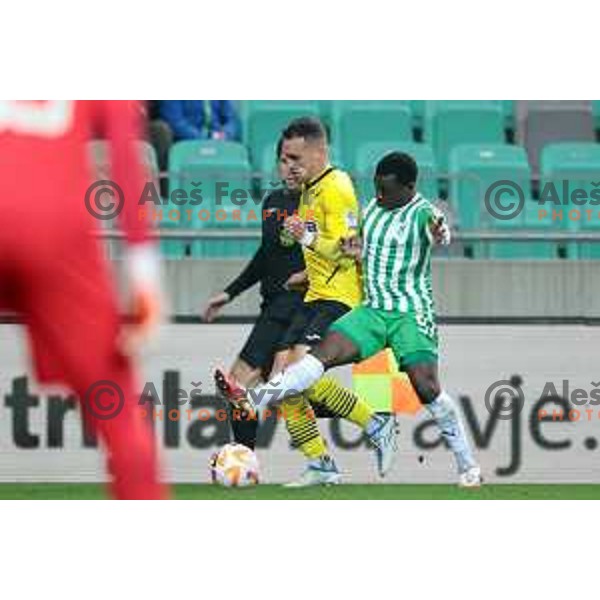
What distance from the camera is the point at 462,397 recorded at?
37.7 ft

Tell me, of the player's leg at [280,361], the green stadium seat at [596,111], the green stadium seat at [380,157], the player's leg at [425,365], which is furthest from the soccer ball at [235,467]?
the green stadium seat at [596,111]

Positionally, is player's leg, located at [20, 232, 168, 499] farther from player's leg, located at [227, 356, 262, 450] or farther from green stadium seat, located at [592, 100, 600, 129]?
green stadium seat, located at [592, 100, 600, 129]

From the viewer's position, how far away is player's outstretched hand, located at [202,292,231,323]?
11.1 meters

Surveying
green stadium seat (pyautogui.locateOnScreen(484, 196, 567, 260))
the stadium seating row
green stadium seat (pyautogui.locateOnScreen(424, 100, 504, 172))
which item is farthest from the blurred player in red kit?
green stadium seat (pyautogui.locateOnScreen(424, 100, 504, 172))

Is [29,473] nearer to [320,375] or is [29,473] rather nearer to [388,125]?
[320,375]

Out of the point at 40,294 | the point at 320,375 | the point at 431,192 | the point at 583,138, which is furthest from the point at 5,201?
the point at 583,138

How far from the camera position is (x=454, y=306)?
461 inches

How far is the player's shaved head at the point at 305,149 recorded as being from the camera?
35.0 ft

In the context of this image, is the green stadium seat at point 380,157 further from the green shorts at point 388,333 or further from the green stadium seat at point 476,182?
the green shorts at point 388,333

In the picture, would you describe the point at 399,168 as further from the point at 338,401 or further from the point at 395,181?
the point at 338,401

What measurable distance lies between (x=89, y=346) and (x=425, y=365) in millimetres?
5170

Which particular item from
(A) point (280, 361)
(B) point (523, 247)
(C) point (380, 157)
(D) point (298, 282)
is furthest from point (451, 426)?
(C) point (380, 157)

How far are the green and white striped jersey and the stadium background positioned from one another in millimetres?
830

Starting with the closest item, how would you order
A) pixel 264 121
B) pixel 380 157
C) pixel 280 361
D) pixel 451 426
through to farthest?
pixel 451 426 < pixel 280 361 < pixel 380 157 < pixel 264 121
